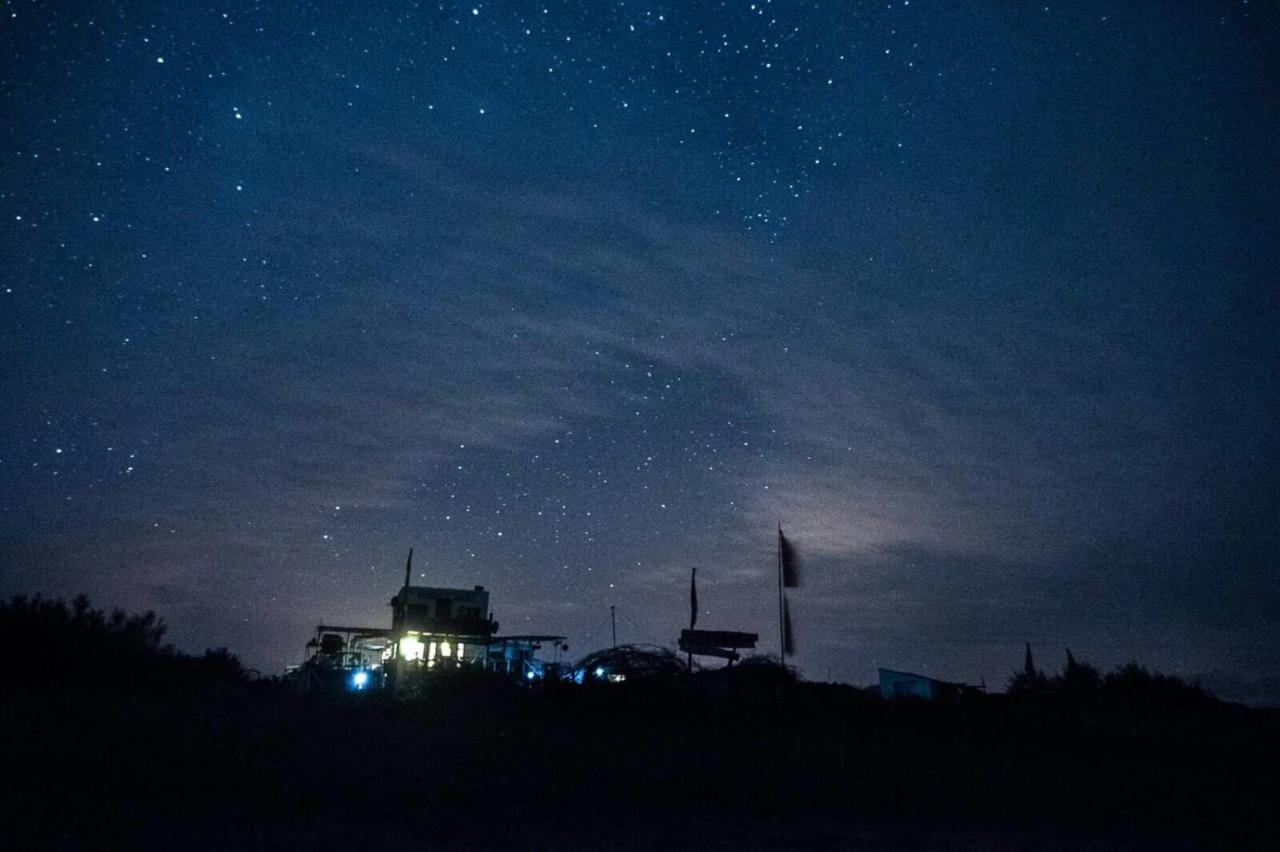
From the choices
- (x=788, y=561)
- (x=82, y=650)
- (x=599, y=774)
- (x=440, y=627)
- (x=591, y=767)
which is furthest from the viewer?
(x=440, y=627)

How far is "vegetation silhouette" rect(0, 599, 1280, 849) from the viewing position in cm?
848

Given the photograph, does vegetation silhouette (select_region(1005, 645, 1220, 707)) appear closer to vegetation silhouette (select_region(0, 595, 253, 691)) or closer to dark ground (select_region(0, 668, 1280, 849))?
dark ground (select_region(0, 668, 1280, 849))

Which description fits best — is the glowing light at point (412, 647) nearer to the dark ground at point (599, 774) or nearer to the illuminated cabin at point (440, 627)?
the illuminated cabin at point (440, 627)

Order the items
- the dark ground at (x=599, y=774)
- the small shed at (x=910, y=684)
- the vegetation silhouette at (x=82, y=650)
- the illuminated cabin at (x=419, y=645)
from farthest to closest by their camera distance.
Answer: the small shed at (x=910, y=684)
the illuminated cabin at (x=419, y=645)
the vegetation silhouette at (x=82, y=650)
the dark ground at (x=599, y=774)

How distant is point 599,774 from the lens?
1169 centimetres

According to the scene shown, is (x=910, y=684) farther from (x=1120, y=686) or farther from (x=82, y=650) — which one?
(x=82, y=650)

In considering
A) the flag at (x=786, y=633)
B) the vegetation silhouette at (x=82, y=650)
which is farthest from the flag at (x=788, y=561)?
the vegetation silhouette at (x=82, y=650)

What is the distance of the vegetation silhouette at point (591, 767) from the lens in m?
8.48

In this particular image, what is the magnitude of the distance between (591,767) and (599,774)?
0.94ft

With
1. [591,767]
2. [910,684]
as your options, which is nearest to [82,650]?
[591,767]

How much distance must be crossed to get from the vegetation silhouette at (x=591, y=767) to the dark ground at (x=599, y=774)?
53 mm

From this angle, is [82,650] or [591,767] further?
[82,650]

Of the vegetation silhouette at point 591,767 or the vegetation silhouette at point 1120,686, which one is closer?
the vegetation silhouette at point 591,767

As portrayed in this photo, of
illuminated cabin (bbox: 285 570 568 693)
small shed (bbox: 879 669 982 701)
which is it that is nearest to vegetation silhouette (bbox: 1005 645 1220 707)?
small shed (bbox: 879 669 982 701)
